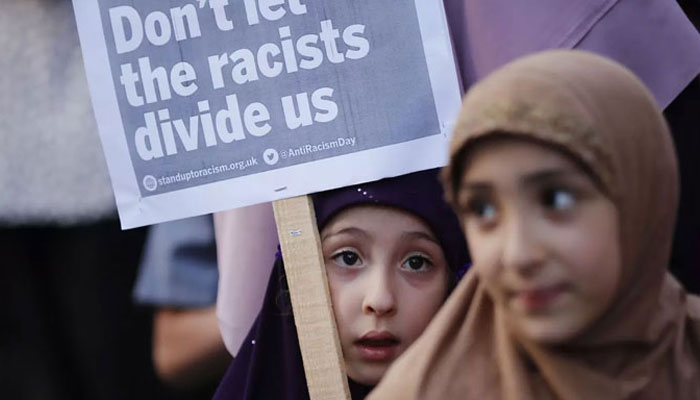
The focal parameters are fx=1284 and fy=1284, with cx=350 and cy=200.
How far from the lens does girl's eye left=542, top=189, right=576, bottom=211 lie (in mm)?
1640

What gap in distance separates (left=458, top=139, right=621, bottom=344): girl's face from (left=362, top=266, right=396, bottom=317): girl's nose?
0.58 meters

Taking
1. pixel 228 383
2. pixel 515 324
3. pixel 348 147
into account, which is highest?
pixel 348 147

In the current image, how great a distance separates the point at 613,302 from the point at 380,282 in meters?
0.63

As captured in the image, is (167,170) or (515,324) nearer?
(515,324)

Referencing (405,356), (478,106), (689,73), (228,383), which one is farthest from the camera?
(228,383)

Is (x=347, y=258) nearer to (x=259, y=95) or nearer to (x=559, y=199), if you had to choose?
(x=259, y=95)

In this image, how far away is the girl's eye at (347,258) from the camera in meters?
2.33

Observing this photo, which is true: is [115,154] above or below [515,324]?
above

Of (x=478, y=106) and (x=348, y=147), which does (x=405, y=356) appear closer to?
(x=478, y=106)

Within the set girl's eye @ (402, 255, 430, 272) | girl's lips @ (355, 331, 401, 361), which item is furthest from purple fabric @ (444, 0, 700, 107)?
girl's lips @ (355, 331, 401, 361)

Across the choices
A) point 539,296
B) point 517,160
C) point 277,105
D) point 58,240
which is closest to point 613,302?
point 539,296

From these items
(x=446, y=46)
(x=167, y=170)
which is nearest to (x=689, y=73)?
(x=446, y=46)

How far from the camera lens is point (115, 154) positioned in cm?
240

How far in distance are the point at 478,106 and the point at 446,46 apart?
65 cm
